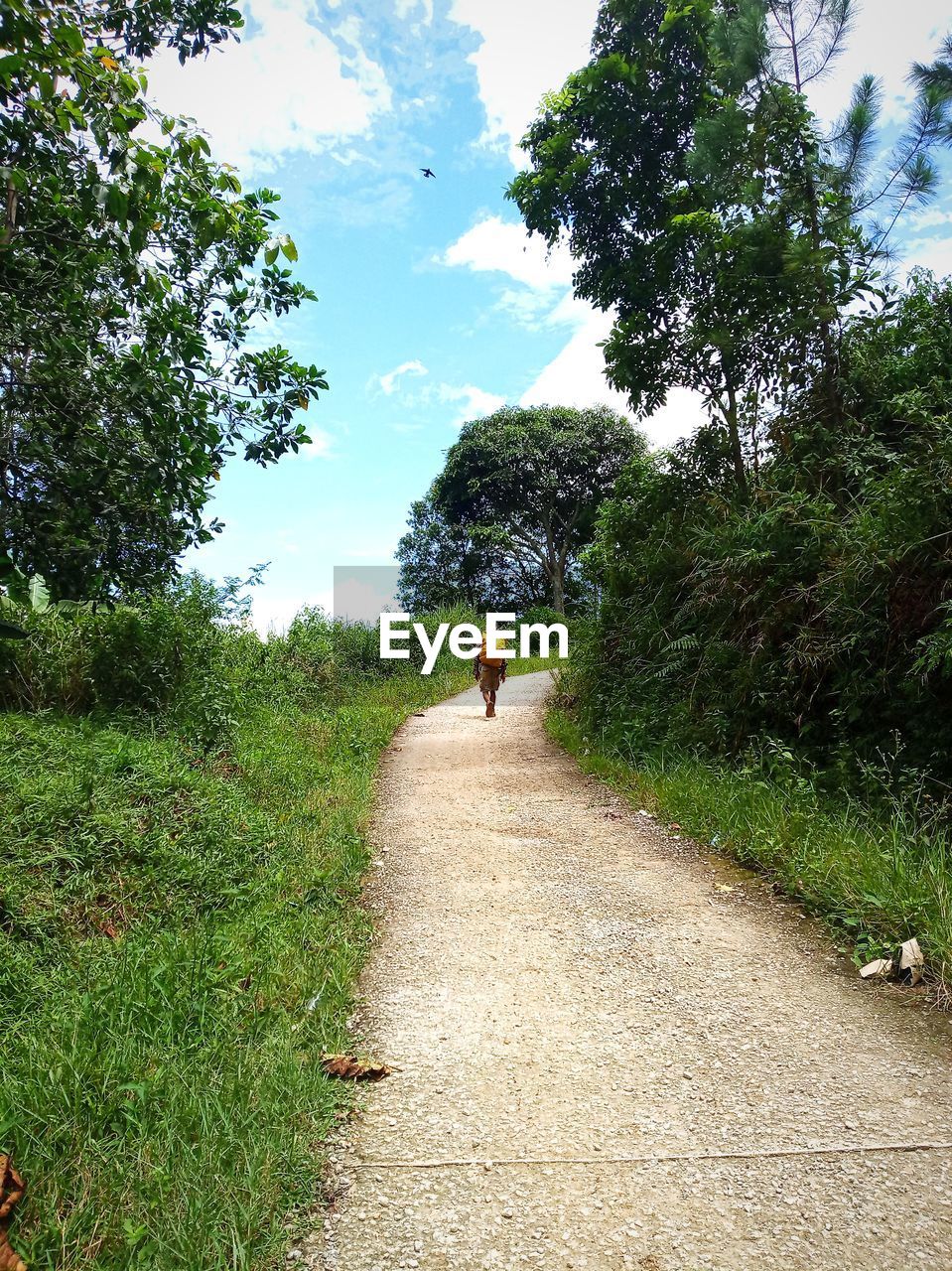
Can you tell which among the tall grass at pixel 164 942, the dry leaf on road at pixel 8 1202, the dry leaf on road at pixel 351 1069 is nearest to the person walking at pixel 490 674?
the tall grass at pixel 164 942

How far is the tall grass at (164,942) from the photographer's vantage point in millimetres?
2219

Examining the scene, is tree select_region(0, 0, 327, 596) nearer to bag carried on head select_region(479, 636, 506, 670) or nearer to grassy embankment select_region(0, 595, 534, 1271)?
grassy embankment select_region(0, 595, 534, 1271)

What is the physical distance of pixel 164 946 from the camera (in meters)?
3.72

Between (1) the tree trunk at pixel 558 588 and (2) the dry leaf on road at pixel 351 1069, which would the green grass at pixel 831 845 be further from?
(1) the tree trunk at pixel 558 588

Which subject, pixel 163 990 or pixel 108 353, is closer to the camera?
pixel 163 990

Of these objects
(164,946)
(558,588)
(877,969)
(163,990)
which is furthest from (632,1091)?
(558,588)

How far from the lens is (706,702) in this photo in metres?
7.11

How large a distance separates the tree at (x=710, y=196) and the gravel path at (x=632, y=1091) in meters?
5.47

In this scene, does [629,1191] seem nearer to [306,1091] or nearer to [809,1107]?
[809,1107]

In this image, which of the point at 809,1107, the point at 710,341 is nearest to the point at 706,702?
the point at 710,341

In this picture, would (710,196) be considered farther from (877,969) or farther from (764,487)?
(877,969)

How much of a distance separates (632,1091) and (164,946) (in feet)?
7.45

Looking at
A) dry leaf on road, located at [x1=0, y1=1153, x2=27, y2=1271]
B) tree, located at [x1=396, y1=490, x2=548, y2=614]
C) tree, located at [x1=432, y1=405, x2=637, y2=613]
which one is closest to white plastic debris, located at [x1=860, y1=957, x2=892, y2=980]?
dry leaf on road, located at [x1=0, y1=1153, x2=27, y2=1271]

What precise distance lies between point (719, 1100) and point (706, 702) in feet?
15.3
